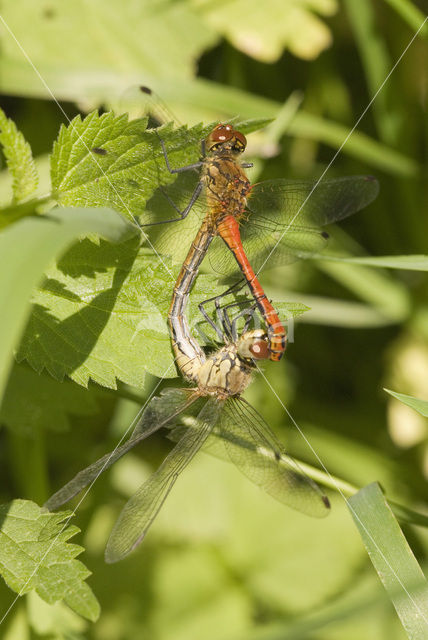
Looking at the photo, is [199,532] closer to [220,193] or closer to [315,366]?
[315,366]

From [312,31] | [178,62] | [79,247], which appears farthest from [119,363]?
[312,31]

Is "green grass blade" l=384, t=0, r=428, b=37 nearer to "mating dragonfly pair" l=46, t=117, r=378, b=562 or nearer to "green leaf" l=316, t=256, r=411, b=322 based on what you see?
"mating dragonfly pair" l=46, t=117, r=378, b=562

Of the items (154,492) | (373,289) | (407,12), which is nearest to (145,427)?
(154,492)

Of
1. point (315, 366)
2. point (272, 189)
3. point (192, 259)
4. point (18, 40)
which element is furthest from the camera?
point (315, 366)

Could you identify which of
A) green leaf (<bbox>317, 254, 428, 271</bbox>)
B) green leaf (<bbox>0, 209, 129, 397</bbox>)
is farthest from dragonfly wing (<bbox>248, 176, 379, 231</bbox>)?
green leaf (<bbox>0, 209, 129, 397</bbox>)

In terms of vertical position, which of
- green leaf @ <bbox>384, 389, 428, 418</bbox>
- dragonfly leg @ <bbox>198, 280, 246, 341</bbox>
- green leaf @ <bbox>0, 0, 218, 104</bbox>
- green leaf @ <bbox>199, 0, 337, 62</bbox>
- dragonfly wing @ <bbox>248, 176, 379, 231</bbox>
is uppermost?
green leaf @ <bbox>199, 0, 337, 62</bbox>
